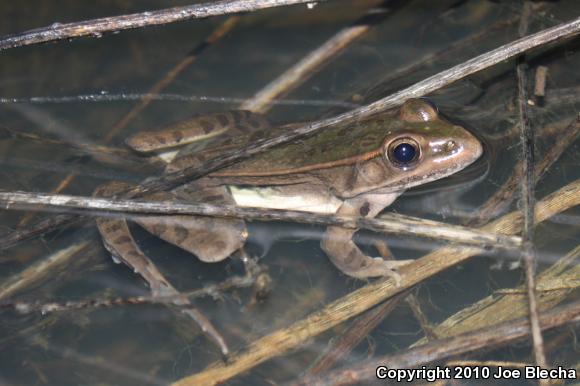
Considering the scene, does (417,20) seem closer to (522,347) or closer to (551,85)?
(551,85)

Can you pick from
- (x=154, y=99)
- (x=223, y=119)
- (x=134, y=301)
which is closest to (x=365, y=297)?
(x=134, y=301)

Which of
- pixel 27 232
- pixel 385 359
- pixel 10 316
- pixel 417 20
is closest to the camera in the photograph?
pixel 385 359

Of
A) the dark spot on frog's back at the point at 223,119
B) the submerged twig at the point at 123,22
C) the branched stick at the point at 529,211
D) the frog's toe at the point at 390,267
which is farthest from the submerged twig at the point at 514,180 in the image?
the dark spot on frog's back at the point at 223,119

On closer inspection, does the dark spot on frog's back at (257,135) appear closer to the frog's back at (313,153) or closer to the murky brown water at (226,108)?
the frog's back at (313,153)

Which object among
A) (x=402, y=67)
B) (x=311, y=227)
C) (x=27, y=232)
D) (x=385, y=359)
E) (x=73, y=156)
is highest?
(x=402, y=67)

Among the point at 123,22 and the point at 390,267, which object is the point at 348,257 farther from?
the point at 123,22

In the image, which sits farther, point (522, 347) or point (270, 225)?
point (270, 225)

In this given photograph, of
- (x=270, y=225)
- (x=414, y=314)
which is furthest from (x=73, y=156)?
(x=414, y=314)
